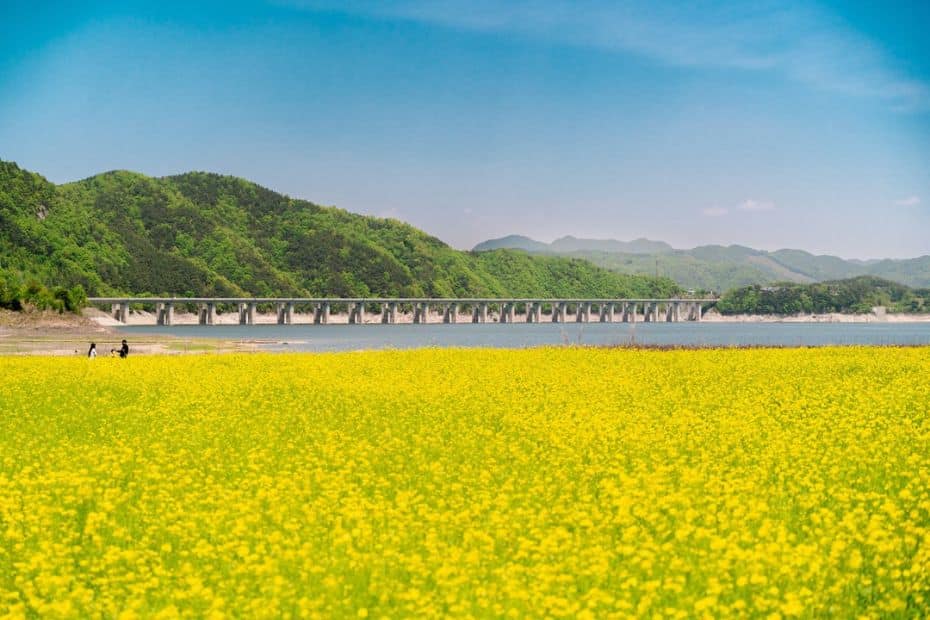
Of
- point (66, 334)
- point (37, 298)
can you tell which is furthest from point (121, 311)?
point (66, 334)

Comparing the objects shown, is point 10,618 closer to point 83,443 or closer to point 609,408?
point 83,443

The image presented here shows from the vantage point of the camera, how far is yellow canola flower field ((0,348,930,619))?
9.81 m

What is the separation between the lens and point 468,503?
44.9ft

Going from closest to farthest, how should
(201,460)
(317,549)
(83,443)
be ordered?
(317,549) < (201,460) < (83,443)

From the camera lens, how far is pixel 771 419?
20984 mm

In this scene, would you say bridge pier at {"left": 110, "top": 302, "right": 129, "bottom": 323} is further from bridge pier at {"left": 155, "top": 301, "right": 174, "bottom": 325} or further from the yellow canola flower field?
the yellow canola flower field

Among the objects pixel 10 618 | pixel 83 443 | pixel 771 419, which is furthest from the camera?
pixel 771 419

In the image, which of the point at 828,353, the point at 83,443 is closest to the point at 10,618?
the point at 83,443

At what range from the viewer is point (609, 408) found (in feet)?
76.5

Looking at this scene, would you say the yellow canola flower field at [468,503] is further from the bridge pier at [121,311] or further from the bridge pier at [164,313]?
the bridge pier at [164,313]

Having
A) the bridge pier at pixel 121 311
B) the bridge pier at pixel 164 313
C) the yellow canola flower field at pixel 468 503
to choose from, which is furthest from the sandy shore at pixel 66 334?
the bridge pier at pixel 164 313

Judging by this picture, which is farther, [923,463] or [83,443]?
[83,443]

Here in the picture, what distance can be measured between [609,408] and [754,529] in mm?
11195

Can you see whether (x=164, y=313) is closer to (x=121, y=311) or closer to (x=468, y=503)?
(x=121, y=311)
